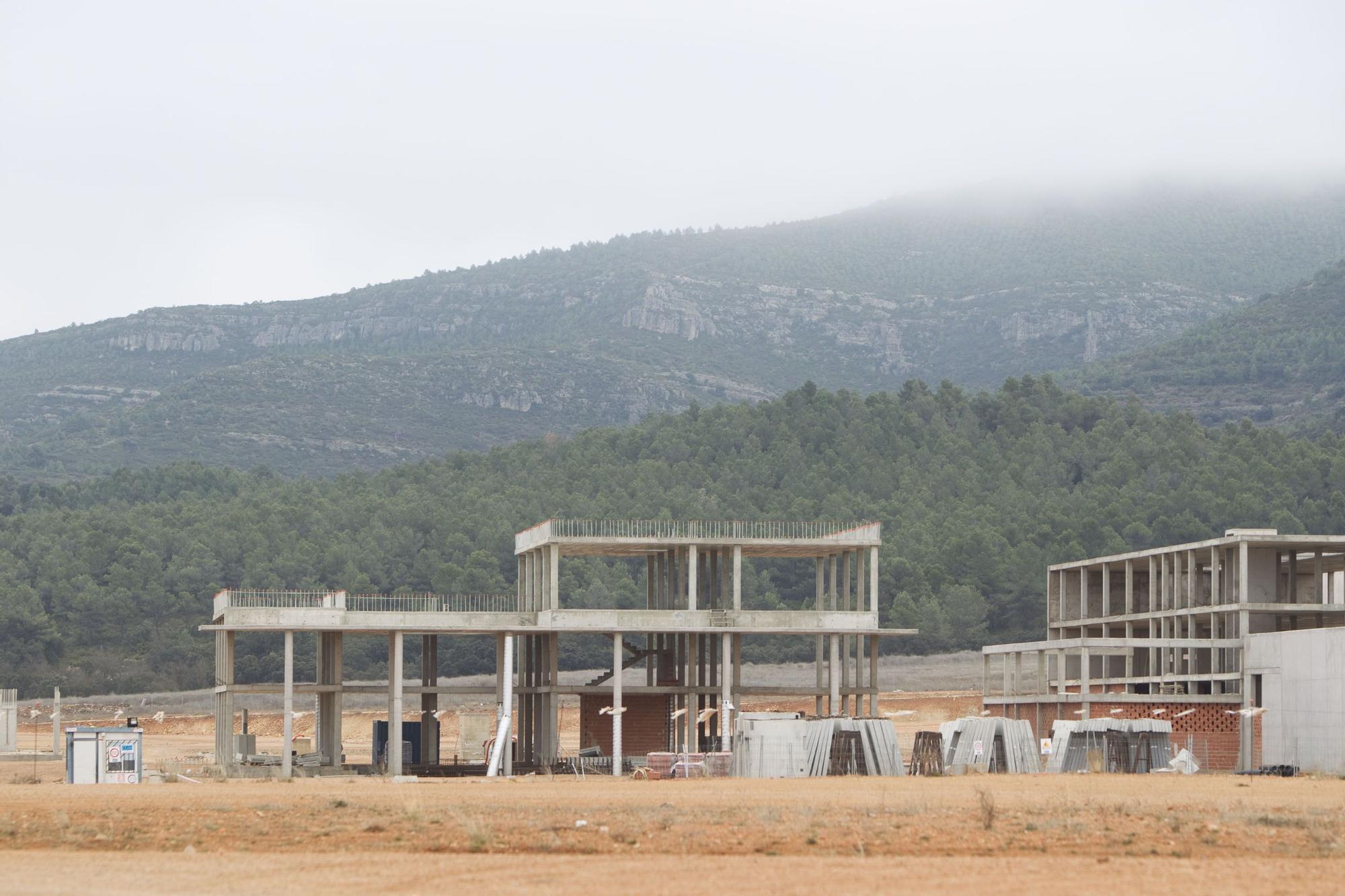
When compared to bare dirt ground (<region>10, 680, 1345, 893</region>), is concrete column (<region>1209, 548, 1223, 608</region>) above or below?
above

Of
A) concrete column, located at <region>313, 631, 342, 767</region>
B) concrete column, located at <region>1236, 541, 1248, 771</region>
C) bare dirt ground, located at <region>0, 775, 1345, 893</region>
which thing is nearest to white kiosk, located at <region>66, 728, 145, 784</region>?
bare dirt ground, located at <region>0, 775, 1345, 893</region>

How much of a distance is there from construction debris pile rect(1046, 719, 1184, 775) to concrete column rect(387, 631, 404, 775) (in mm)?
17983

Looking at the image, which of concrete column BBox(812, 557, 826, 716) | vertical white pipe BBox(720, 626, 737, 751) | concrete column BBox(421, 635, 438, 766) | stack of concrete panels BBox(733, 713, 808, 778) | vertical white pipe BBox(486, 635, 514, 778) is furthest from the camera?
concrete column BBox(812, 557, 826, 716)

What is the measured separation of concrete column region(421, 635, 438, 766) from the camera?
60.2 metres

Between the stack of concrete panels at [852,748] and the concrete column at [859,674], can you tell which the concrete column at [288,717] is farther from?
the concrete column at [859,674]

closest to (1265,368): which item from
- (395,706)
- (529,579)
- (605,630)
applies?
(529,579)

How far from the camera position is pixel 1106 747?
4959cm

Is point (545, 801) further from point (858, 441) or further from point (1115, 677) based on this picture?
point (858, 441)

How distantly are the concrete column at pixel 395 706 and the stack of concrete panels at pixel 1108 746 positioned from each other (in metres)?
18.0

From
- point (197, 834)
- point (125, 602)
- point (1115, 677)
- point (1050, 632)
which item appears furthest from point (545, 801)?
point (125, 602)

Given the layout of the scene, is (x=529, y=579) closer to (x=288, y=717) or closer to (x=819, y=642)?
(x=819, y=642)

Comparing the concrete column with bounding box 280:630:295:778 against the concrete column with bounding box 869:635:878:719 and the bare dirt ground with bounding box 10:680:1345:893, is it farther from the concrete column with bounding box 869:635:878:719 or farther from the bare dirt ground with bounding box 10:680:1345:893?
the concrete column with bounding box 869:635:878:719

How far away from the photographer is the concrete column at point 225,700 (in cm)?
5500

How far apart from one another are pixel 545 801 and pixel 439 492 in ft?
326
